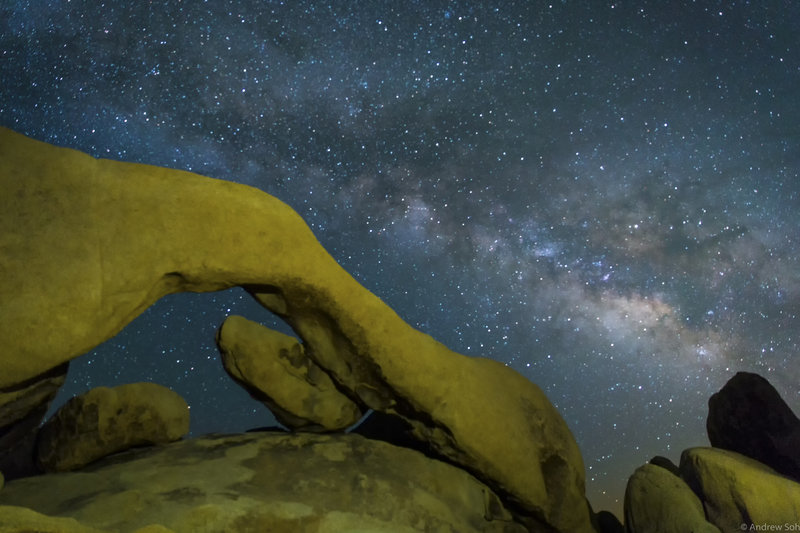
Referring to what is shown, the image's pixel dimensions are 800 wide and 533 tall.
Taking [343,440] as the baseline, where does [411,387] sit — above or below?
above

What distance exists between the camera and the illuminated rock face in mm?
3520

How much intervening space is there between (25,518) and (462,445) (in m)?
3.65

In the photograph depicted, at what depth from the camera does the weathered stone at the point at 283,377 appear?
523 centimetres

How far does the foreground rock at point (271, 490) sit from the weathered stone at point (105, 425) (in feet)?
0.61

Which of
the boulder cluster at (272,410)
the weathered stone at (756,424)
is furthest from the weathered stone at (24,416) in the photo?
the weathered stone at (756,424)

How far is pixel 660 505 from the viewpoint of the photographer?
216 inches

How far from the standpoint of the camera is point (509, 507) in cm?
560

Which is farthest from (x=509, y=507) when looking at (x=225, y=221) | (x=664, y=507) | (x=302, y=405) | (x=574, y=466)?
(x=225, y=221)

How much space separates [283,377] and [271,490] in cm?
120

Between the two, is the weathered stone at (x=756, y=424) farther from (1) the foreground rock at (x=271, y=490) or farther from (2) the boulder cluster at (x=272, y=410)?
(1) the foreground rock at (x=271, y=490)

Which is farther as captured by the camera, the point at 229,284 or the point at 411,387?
the point at 411,387

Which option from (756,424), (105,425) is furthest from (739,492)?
(105,425)

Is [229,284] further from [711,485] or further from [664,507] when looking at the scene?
[711,485]

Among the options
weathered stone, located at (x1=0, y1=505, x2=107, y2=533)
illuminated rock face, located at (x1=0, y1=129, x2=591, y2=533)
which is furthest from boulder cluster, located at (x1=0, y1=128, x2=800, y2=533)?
weathered stone, located at (x1=0, y1=505, x2=107, y2=533)
